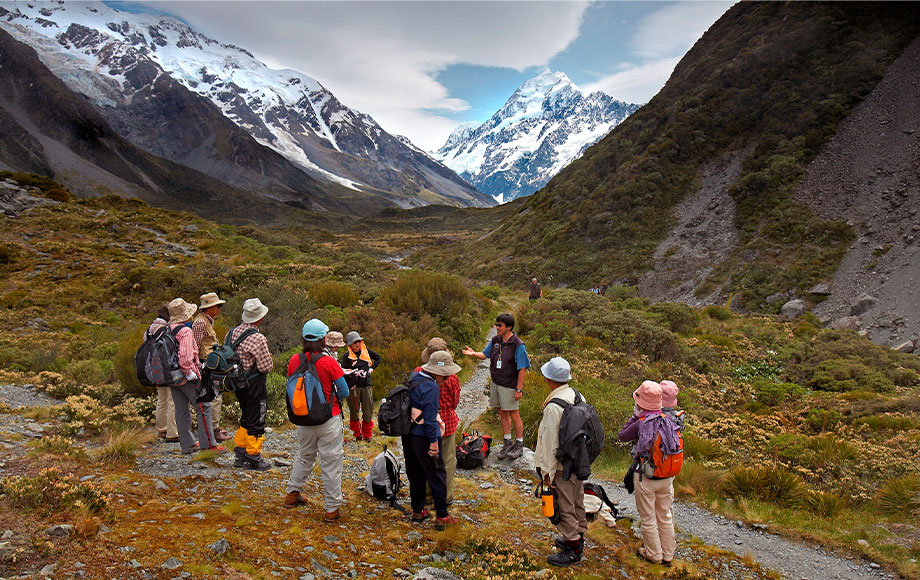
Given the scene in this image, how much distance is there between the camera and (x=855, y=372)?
1145cm

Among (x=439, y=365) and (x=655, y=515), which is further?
(x=439, y=365)

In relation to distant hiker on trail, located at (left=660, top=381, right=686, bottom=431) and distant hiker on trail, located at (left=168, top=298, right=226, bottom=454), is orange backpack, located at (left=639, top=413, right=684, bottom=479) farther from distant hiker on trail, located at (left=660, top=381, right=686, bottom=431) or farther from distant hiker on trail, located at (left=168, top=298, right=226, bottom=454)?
distant hiker on trail, located at (left=168, top=298, right=226, bottom=454)

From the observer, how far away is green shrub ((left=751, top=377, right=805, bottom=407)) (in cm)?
1051

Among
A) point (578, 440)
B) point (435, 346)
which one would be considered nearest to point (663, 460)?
point (578, 440)

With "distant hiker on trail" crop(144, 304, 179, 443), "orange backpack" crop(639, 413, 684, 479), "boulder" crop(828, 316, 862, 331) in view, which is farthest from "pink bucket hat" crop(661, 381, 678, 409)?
"boulder" crop(828, 316, 862, 331)

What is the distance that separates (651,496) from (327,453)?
11.4 feet

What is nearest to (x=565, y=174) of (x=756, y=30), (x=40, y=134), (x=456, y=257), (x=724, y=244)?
(x=456, y=257)

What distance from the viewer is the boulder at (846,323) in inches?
647

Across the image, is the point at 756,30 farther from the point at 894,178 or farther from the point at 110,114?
the point at 110,114

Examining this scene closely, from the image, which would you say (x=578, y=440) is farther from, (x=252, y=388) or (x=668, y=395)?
(x=252, y=388)

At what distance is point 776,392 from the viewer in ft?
35.0

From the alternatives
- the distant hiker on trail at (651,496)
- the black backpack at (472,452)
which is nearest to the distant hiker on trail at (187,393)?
the black backpack at (472,452)

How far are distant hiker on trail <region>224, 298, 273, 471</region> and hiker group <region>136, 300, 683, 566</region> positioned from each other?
1 centimetres

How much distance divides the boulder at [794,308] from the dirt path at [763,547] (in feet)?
54.5
